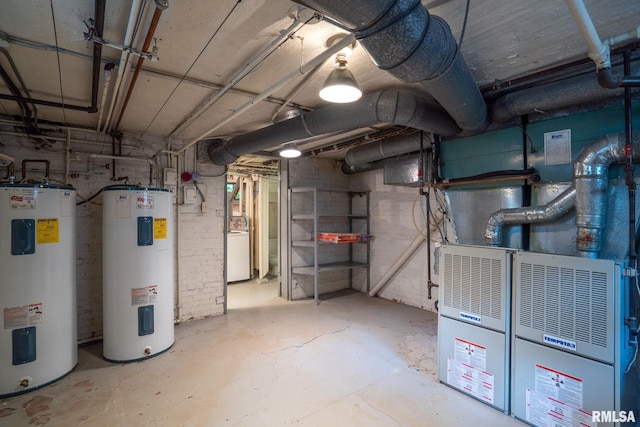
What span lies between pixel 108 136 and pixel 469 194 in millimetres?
3894

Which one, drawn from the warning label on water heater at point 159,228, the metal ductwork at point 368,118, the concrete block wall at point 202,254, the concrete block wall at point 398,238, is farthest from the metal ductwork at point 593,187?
the concrete block wall at point 202,254

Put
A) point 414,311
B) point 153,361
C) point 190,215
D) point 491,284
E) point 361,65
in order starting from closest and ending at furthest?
point 361,65
point 491,284
point 153,361
point 190,215
point 414,311

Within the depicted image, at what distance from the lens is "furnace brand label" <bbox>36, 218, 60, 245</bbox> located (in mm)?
2354

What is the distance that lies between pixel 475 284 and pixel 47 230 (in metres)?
3.36

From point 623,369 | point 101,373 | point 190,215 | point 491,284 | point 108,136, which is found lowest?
point 101,373

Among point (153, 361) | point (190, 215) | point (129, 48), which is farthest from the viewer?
point (190, 215)

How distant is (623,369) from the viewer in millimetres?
1661

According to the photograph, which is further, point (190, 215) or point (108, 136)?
point (190, 215)

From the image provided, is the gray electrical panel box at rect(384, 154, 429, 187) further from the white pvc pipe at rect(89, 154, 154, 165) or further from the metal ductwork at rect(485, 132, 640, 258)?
the white pvc pipe at rect(89, 154, 154, 165)

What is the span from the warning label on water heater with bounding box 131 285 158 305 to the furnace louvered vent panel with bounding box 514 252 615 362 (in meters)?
3.02

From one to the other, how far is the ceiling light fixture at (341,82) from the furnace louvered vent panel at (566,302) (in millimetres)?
1560

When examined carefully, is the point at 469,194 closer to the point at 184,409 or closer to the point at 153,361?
the point at 184,409

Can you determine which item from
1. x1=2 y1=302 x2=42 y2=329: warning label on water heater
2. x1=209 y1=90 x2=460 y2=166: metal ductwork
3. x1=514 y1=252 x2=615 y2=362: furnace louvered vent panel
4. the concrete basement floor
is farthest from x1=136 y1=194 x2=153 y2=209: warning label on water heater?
x1=514 y1=252 x2=615 y2=362: furnace louvered vent panel

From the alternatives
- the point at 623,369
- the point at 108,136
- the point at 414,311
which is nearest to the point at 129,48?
the point at 108,136
